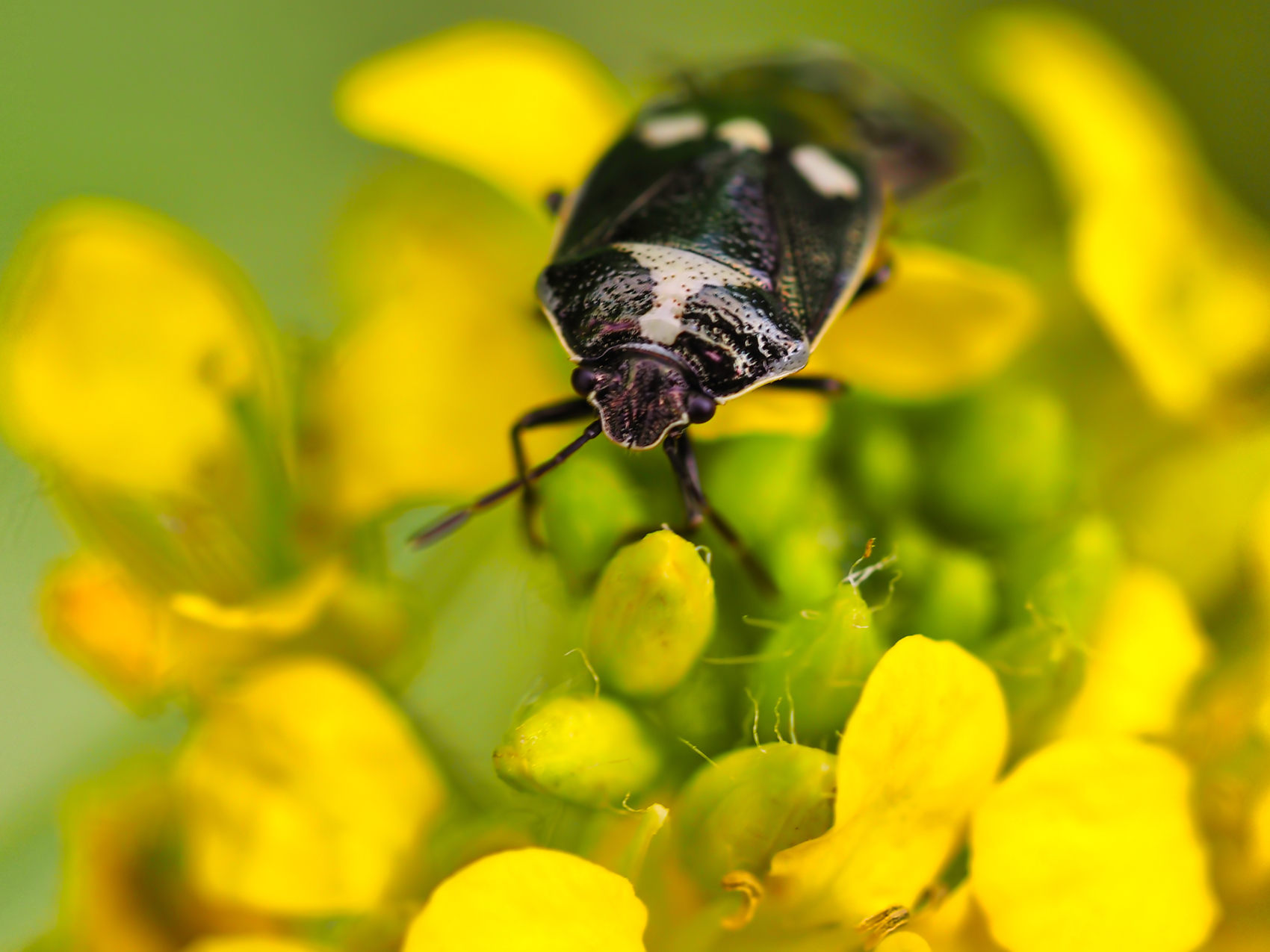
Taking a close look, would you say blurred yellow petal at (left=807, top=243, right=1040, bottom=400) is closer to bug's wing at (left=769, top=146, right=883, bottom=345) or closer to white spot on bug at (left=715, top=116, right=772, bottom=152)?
bug's wing at (left=769, top=146, right=883, bottom=345)

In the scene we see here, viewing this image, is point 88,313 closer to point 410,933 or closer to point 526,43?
point 526,43

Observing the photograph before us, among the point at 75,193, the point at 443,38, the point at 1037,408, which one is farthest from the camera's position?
the point at 75,193

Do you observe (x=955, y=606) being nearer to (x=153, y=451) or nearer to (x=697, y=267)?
(x=697, y=267)

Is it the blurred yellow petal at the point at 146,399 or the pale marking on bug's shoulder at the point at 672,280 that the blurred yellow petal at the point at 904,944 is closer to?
the pale marking on bug's shoulder at the point at 672,280

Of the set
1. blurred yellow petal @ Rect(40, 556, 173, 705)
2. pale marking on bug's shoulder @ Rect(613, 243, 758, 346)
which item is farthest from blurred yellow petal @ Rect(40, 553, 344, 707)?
pale marking on bug's shoulder @ Rect(613, 243, 758, 346)

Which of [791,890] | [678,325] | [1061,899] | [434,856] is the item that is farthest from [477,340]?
[1061,899]
